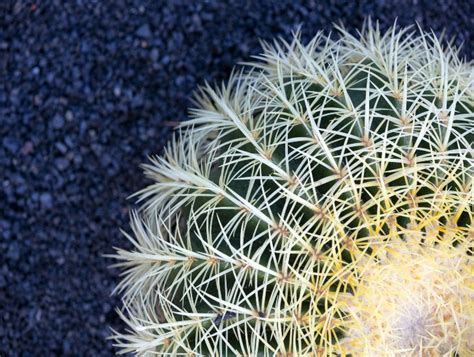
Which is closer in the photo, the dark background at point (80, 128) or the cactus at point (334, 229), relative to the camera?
the cactus at point (334, 229)

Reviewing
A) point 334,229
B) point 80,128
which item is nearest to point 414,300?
point 334,229

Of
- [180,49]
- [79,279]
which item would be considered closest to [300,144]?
[180,49]

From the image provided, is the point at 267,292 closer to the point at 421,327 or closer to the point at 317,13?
the point at 421,327

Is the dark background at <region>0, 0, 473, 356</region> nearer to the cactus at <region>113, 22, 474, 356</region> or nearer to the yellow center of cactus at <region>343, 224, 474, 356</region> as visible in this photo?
the cactus at <region>113, 22, 474, 356</region>

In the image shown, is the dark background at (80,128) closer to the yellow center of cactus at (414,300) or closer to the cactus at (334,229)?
the cactus at (334,229)

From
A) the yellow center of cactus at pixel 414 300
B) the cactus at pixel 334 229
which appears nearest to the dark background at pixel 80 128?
the cactus at pixel 334 229
